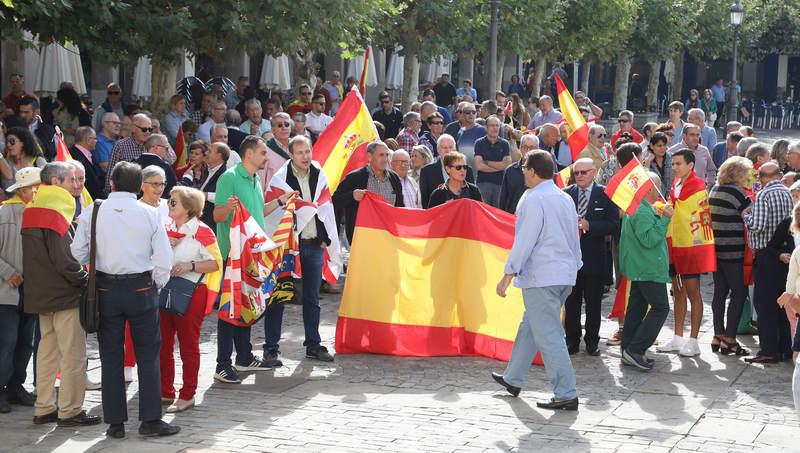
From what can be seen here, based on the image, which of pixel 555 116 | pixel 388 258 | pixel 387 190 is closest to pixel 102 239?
pixel 388 258

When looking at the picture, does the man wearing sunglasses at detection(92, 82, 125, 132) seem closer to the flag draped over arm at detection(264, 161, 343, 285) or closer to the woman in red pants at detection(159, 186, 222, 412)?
the flag draped over arm at detection(264, 161, 343, 285)

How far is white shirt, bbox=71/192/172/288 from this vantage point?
7.95 m

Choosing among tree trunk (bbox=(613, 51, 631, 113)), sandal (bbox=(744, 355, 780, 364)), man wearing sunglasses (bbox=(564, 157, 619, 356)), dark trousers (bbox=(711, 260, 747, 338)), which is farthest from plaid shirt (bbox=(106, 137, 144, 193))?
tree trunk (bbox=(613, 51, 631, 113))

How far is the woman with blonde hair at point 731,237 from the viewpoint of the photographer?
11.0 m

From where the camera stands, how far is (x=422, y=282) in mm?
10898

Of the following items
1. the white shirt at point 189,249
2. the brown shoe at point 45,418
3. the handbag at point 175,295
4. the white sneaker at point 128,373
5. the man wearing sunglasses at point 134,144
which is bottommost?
the brown shoe at point 45,418

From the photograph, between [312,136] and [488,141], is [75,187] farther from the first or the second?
[312,136]

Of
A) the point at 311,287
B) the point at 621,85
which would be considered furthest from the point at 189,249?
the point at 621,85

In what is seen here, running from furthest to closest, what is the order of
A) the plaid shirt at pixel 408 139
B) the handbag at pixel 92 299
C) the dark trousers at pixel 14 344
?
the plaid shirt at pixel 408 139
the dark trousers at pixel 14 344
the handbag at pixel 92 299

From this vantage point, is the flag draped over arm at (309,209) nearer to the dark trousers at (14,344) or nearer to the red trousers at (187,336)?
the red trousers at (187,336)

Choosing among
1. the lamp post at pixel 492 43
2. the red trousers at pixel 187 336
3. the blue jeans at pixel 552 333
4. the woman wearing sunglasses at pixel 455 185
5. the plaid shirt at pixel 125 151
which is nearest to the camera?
the red trousers at pixel 187 336

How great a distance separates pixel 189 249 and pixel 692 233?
14.8 ft

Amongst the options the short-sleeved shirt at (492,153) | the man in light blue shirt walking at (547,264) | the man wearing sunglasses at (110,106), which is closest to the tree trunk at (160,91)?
the man wearing sunglasses at (110,106)

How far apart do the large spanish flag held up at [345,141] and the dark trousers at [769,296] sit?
384 cm
